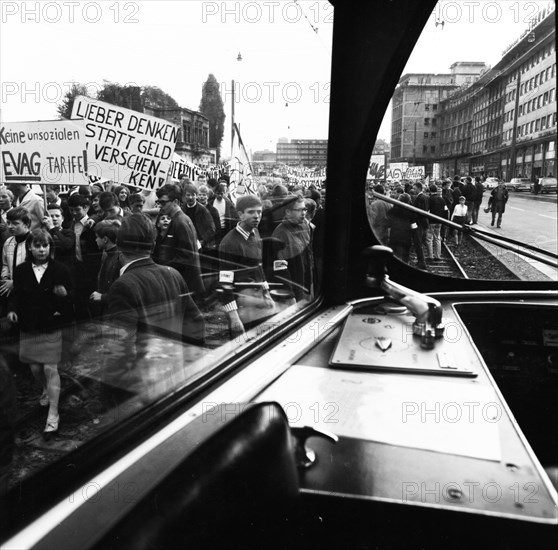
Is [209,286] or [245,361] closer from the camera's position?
[245,361]

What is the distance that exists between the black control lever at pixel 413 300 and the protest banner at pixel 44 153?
119 centimetres

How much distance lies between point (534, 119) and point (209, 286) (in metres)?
1.18

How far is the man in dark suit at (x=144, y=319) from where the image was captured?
1259 mm

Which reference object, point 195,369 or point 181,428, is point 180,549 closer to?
point 181,428

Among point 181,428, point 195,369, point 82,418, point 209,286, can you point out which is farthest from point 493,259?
point 82,418

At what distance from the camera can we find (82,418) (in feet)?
3.34

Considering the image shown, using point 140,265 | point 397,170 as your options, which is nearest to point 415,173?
point 397,170

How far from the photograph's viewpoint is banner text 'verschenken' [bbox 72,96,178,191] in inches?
47.1

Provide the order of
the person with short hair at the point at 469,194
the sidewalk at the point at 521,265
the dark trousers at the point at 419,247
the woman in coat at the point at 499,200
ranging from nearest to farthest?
1. the woman in coat at the point at 499,200
2. the person with short hair at the point at 469,194
3. the sidewalk at the point at 521,265
4. the dark trousers at the point at 419,247

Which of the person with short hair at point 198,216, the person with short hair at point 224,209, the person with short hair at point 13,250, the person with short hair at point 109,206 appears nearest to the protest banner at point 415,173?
the person with short hair at point 224,209

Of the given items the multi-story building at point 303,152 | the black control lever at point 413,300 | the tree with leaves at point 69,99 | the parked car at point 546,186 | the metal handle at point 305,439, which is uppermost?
the tree with leaves at point 69,99

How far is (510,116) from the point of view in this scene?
5.77ft

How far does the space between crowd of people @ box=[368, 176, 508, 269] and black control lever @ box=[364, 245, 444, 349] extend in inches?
4.9

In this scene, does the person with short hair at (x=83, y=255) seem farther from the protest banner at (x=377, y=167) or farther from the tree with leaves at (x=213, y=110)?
the protest banner at (x=377, y=167)
